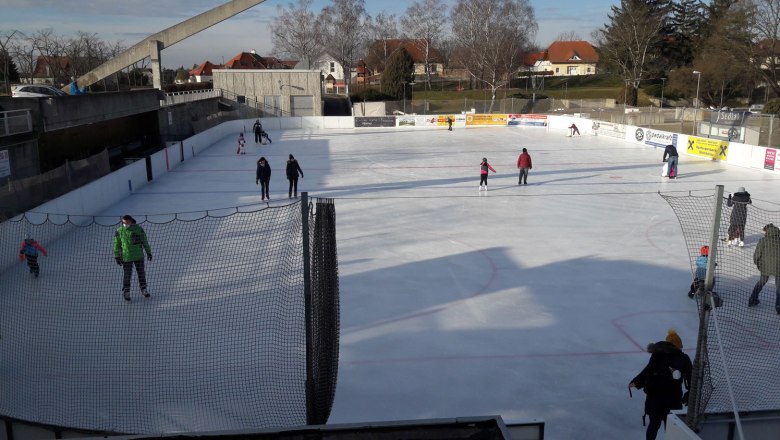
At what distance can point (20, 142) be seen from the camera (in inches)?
635

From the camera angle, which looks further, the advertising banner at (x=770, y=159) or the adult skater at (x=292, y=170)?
the advertising banner at (x=770, y=159)

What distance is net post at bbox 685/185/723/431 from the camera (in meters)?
4.58

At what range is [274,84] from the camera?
48406 mm

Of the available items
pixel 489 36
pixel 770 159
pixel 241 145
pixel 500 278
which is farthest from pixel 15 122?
pixel 489 36

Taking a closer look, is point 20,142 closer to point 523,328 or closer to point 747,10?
point 523,328

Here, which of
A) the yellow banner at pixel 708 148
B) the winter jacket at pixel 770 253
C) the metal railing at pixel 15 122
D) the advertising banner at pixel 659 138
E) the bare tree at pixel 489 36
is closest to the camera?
the winter jacket at pixel 770 253

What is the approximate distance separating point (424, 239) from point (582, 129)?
2760 centimetres

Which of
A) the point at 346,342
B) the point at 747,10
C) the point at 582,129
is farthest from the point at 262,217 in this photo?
the point at 747,10

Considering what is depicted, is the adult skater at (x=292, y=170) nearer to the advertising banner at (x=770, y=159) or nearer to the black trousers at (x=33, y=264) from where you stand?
the black trousers at (x=33, y=264)

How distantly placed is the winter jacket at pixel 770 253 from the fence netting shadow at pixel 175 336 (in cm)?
635

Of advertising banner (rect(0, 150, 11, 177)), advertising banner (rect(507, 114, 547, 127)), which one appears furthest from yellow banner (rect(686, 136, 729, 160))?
advertising banner (rect(0, 150, 11, 177))

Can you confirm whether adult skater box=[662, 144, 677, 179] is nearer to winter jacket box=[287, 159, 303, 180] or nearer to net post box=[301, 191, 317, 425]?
winter jacket box=[287, 159, 303, 180]

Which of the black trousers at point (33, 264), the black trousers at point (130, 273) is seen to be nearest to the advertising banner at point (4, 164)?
the black trousers at point (33, 264)

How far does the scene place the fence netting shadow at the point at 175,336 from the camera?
5188 millimetres
